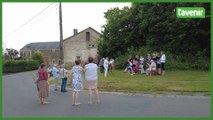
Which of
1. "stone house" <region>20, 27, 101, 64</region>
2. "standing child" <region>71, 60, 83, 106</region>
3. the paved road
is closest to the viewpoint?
the paved road

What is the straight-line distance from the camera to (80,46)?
232 feet

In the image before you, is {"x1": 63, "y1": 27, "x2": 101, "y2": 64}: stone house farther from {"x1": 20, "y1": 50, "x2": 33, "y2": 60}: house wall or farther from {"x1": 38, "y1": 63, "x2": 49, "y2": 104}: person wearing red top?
{"x1": 38, "y1": 63, "x2": 49, "y2": 104}: person wearing red top

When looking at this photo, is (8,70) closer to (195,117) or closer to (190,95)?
(190,95)

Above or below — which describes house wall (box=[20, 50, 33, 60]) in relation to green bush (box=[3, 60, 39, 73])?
above

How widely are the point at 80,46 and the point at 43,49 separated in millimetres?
29418

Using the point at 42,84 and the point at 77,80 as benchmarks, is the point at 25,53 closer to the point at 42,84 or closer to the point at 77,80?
the point at 42,84

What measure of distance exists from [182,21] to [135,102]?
857 inches

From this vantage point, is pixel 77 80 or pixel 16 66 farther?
→ pixel 16 66

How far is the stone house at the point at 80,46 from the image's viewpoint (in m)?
70.1

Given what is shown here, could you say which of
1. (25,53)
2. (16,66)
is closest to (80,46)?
(16,66)

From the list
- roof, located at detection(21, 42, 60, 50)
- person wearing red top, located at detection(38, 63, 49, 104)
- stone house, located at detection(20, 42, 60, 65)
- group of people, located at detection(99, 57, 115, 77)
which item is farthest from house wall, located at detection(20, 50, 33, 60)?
person wearing red top, located at detection(38, 63, 49, 104)

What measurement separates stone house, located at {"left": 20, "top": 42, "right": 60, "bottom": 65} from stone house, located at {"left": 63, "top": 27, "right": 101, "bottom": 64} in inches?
792

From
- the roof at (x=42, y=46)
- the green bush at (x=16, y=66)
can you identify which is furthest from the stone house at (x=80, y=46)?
the roof at (x=42, y=46)

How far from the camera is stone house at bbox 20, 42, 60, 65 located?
9150 cm
